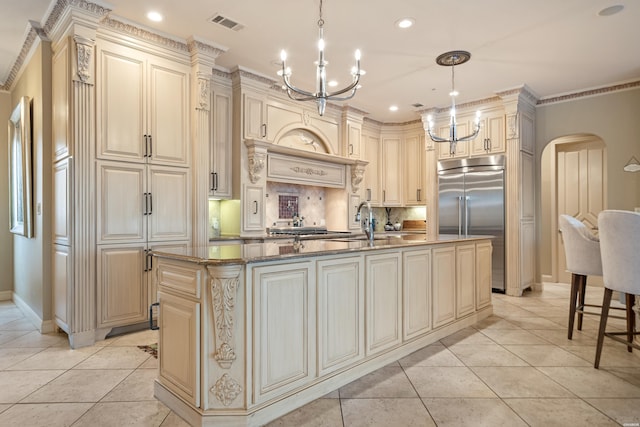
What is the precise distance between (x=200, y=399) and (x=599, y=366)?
283 centimetres

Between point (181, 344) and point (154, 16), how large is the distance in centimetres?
295

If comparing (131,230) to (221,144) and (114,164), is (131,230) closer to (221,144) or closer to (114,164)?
(114,164)

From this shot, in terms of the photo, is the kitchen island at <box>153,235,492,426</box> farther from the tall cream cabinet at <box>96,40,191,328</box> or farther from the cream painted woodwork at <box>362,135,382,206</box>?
the cream painted woodwork at <box>362,135,382,206</box>

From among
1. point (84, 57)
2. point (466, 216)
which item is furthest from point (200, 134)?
point (466, 216)

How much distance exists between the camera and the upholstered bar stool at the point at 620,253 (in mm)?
2594

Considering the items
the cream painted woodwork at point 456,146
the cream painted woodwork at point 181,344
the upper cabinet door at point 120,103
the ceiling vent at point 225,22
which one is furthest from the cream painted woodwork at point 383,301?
the cream painted woodwork at point 456,146

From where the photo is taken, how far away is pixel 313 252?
226cm

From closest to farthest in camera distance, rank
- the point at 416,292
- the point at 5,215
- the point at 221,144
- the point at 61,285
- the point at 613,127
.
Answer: the point at 416,292 < the point at 61,285 < the point at 221,144 < the point at 5,215 < the point at 613,127

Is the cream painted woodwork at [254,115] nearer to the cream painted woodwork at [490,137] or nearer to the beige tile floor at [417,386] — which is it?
the beige tile floor at [417,386]

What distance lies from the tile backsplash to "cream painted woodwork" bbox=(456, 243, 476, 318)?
9.11ft

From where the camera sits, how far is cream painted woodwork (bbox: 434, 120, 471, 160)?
6.07 metres

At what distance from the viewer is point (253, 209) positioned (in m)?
4.73

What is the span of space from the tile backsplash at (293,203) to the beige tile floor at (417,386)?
2.49 meters

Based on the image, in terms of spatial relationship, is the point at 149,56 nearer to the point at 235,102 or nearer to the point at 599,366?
the point at 235,102
